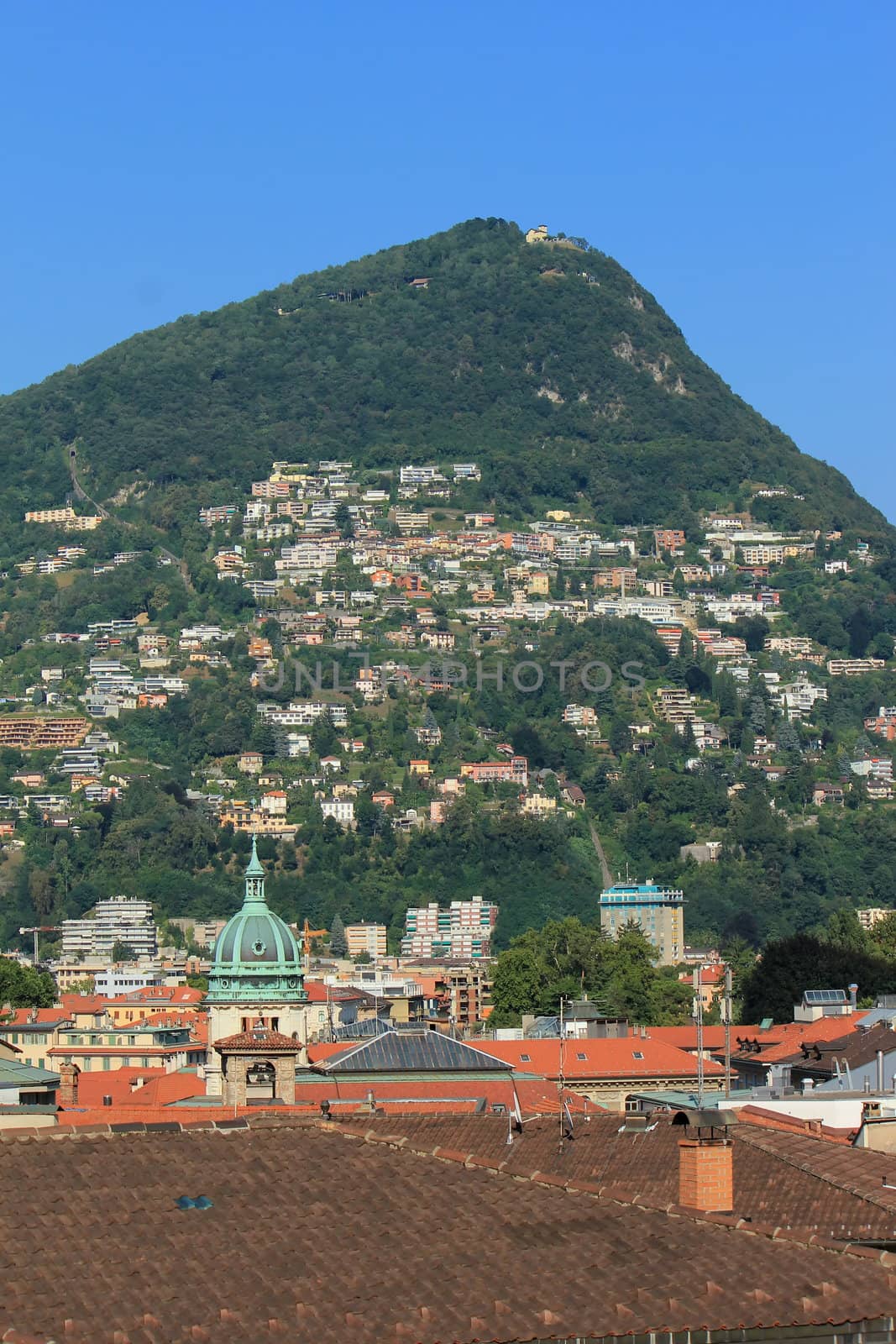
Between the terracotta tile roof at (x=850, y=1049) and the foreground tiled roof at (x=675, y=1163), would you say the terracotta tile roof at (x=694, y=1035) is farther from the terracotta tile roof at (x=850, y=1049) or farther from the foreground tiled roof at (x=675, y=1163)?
the foreground tiled roof at (x=675, y=1163)

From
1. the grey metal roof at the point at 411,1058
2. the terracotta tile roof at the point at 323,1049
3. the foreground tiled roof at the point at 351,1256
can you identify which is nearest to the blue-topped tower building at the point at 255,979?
the terracotta tile roof at the point at 323,1049

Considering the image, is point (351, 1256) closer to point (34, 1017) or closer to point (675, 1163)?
point (675, 1163)

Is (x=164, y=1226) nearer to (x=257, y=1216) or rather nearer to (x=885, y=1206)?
(x=257, y=1216)

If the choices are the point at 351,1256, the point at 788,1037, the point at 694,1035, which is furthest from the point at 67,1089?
the point at 694,1035

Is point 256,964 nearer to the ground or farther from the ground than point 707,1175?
farther from the ground

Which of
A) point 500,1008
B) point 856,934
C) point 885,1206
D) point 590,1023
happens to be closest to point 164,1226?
point 885,1206

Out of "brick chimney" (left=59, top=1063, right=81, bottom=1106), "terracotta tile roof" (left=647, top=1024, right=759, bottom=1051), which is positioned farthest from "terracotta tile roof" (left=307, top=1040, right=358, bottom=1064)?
"brick chimney" (left=59, top=1063, right=81, bottom=1106)

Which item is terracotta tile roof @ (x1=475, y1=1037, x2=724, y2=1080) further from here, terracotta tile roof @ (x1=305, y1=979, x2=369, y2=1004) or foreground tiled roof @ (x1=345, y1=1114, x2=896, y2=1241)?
foreground tiled roof @ (x1=345, y1=1114, x2=896, y2=1241)
